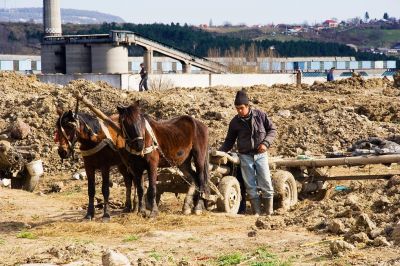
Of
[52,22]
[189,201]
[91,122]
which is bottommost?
[189,201]

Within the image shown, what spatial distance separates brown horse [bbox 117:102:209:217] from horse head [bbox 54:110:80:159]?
2.75 ft

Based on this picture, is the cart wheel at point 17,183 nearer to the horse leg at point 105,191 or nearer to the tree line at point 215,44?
the horse leg at point 105,191

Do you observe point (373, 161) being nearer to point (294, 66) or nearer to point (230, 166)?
point (230, 166)

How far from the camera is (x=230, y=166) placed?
1834 cm

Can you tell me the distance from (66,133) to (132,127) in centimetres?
104

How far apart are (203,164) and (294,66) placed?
8111 cm

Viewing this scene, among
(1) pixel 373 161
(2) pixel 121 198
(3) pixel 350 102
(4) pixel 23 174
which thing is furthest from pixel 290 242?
(3) pixel 350 102

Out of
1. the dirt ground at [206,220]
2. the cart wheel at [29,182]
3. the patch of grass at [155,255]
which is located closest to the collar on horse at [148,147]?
the dirt ground at [206,220]

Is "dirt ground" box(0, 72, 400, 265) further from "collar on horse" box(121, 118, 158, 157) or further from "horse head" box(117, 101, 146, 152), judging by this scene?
"horse head" box(117, 101, 146, 152)

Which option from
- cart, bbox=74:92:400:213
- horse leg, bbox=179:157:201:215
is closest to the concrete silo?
cart, bbox=74:92:400:213

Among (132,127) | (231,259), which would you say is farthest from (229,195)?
(231,259)

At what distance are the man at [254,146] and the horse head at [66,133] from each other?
254cm

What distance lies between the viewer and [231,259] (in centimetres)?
1231

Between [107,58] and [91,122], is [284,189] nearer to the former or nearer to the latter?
[91,122]
